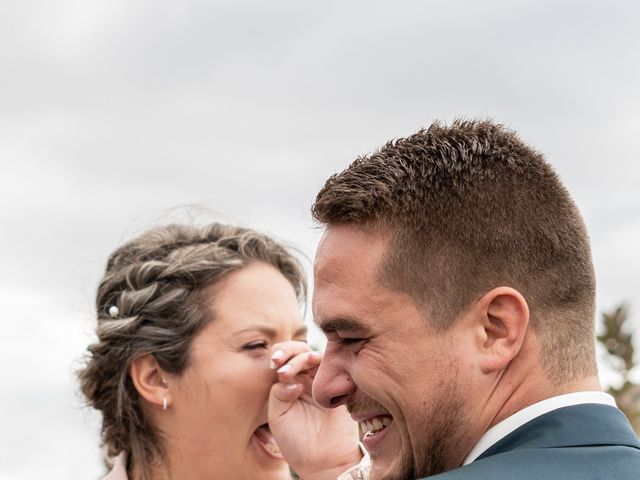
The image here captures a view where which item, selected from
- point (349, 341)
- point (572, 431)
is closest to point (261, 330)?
point (349, 341)

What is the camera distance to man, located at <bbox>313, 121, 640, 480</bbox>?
2.99 meters

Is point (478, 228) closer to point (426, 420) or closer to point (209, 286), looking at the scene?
point (426, 420)

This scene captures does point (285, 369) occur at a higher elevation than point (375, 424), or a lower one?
higher

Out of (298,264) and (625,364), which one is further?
(625,364)

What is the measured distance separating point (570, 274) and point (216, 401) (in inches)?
Result: 118

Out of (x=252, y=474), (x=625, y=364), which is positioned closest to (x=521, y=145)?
(x=252, y=474)

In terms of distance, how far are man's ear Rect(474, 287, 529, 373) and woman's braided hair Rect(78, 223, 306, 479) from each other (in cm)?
306

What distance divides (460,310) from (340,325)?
0.43m

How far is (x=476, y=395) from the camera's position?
3018 millimetres

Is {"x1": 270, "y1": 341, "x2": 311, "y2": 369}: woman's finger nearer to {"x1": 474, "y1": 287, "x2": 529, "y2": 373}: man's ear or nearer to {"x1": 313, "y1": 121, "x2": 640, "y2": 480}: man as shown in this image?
{"x1": 313, "y1": 121, "x2": 640, "y2": 480}: man

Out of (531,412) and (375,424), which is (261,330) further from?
(531,412)

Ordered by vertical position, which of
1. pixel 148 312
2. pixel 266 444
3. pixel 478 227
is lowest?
pixel 266 444

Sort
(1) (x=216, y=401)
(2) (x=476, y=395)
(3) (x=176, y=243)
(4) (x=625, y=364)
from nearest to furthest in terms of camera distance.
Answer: (2) (x=476, y=395), (1) (x=216, y=401), (3) (x=176, y=243), (4) (x=625, y=364)

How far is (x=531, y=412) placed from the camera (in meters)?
2.96
